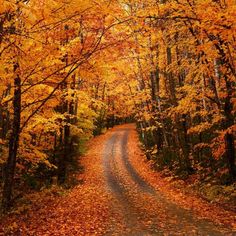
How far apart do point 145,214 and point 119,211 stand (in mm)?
1182

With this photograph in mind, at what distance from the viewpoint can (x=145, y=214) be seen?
11844 millimetres

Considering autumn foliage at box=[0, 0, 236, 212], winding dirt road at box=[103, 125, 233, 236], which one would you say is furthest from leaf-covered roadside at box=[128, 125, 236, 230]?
autumn foliage at box=[0, 0, 236, 212]

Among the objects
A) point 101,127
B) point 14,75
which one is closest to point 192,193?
point 14,75

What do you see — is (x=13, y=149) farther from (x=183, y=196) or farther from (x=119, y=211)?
(x=183, y=196)

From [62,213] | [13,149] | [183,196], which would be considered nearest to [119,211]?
[62,213]

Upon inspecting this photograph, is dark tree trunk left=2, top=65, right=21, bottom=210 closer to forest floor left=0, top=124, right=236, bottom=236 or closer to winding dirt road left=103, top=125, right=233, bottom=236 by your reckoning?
forest floor left=0, top=124, right=236, bottom=236

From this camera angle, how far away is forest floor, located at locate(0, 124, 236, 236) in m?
9.99

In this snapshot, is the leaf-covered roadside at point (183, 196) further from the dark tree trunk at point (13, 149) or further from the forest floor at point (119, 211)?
the dark tree trunk at point (13, 149)

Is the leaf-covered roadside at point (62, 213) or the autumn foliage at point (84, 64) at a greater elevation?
the autumn foliage at point (84, 64)

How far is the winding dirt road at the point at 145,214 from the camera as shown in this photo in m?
9.66

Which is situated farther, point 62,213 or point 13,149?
point 62,213

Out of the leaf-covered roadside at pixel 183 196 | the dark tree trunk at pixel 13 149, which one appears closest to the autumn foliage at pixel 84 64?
the dark tree trunk at pixel 13 149

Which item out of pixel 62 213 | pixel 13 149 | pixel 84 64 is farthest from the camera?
pixel 84 64

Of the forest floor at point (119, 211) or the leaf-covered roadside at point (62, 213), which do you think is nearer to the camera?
the forest floor at point (119, 211)
